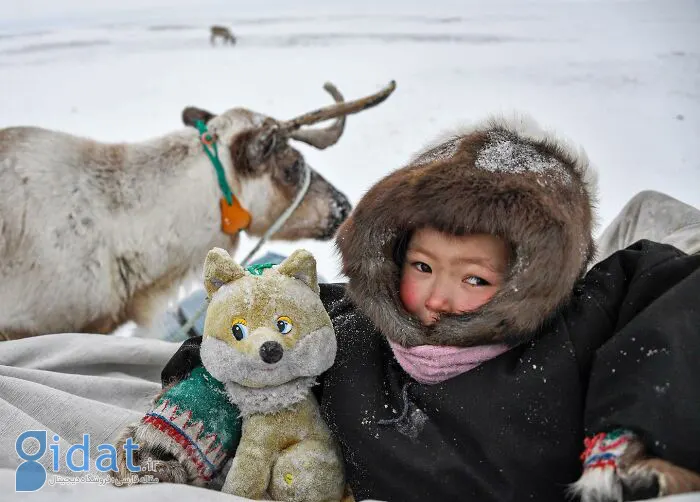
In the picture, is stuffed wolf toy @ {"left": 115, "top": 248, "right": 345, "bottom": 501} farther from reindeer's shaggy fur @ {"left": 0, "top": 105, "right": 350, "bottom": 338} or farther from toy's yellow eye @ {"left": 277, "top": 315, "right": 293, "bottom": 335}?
reindeer's shaggy fur @ {"left": 0, "top": 105, "right": 350, "bottom": 338}

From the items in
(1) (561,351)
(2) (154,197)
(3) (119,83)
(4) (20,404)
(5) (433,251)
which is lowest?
(3) (119,83)

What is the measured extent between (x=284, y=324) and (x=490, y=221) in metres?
0.40

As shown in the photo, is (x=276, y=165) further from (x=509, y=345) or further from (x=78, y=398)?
(x=509, y=345)

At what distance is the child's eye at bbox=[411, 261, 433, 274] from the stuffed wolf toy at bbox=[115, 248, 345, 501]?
0.20 metres

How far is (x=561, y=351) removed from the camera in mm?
1137

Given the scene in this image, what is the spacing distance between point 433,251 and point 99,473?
778mm

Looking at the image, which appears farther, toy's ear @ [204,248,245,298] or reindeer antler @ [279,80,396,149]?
reindeer antler @ [279,80,396,149]

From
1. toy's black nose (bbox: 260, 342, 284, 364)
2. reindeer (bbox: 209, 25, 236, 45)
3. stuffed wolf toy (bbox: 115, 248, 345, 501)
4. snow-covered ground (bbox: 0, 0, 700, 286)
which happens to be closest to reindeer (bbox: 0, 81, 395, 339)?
stuffed wolf toy (bbox: 115, 248, 345, 501)

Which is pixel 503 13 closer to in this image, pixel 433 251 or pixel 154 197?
pixel 154 197

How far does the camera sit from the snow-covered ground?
5.33 meters

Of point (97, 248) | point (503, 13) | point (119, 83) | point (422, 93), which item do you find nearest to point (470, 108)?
point (422, 93)

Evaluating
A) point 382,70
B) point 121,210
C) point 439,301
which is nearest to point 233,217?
point 121,210

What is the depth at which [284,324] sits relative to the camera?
45.9 inches

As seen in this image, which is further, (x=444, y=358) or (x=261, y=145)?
(x=261, y=145)
